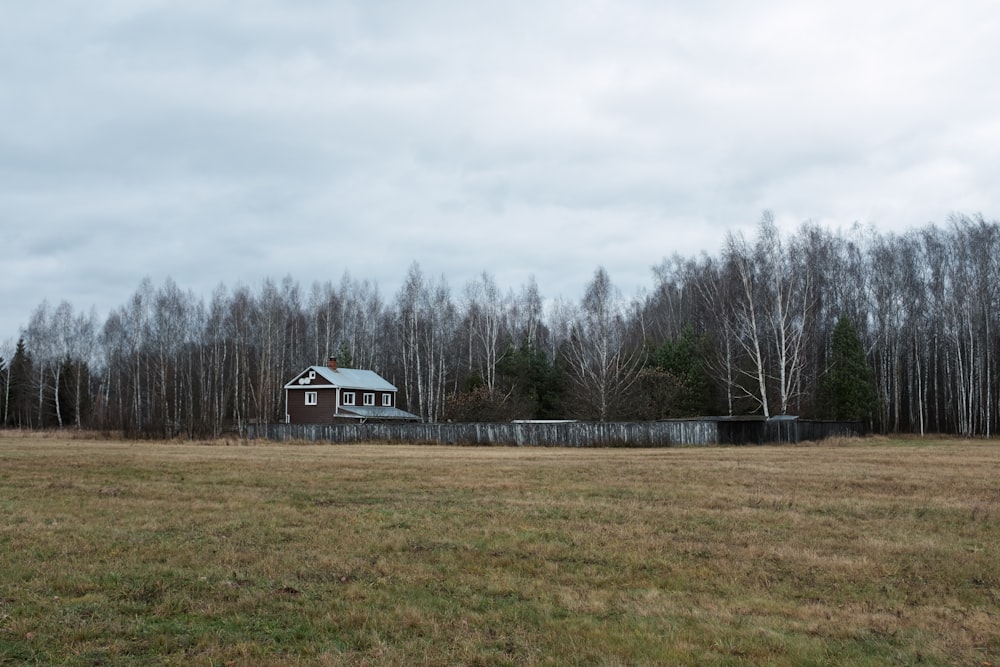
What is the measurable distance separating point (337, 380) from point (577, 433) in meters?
27.6

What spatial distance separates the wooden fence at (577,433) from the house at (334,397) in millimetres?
11893

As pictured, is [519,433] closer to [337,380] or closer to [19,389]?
[337,380]

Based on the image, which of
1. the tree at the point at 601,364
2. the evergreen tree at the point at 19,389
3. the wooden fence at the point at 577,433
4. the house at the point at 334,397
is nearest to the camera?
the wooden fence at the point at 577,433

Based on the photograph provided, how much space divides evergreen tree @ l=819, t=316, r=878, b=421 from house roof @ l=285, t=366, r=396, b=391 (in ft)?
118

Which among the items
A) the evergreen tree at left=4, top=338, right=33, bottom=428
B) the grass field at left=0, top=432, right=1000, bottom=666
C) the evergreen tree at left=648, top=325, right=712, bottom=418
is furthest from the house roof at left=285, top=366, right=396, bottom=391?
the grass field at left=0, top=432, right=1000, bottom=666

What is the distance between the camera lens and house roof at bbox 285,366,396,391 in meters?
64.9

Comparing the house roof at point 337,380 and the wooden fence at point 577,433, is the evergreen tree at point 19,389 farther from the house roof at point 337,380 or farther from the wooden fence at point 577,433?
the wooden fence at point 577,433

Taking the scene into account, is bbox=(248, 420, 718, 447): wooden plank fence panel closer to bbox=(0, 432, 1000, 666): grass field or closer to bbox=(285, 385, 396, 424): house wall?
bbox=(285, 385, 396, 424): house wall

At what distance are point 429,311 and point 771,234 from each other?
34.1 meters

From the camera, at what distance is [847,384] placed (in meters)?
55.3

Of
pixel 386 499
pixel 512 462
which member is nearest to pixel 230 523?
pixel 386 499

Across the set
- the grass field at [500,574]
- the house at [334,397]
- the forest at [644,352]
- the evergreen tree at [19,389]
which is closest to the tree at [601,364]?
the forest at [644,352]

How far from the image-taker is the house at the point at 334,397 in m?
64.8

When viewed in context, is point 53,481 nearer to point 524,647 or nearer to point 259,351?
point 524,647
